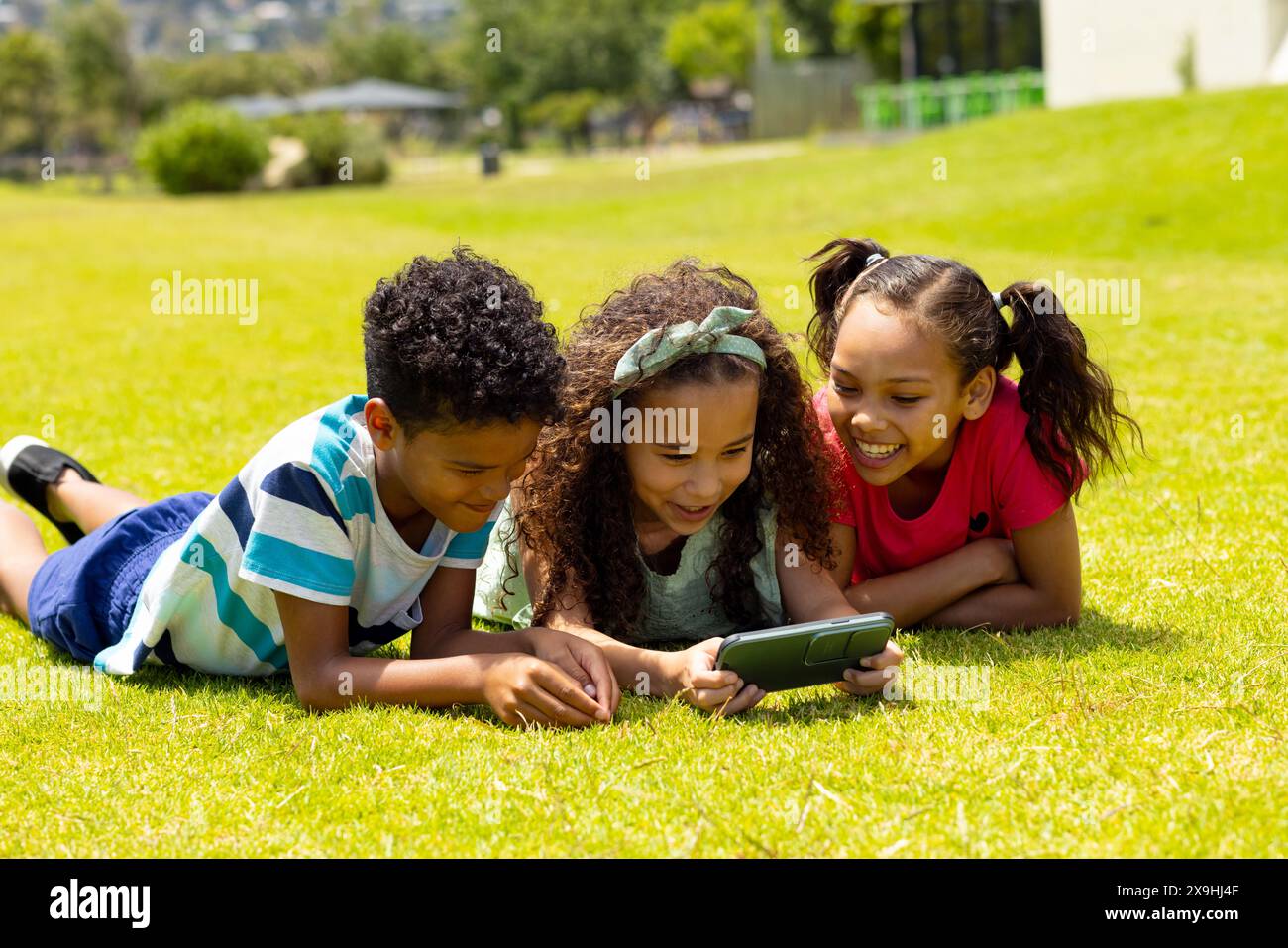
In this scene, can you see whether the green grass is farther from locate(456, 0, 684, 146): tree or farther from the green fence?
locate(456, 0, 684, 146): tree

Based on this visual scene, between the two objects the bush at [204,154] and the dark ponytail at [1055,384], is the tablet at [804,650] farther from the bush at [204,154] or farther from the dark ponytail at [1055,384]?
the bush at [204,154]

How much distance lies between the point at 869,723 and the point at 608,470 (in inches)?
48.5

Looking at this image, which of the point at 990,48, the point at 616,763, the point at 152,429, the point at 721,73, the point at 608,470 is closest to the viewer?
the point at 616,763

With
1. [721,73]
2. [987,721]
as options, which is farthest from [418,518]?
[721,73]

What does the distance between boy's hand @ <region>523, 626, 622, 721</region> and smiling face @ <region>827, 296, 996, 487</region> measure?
47.3 inches

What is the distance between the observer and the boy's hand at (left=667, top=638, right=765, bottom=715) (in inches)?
162

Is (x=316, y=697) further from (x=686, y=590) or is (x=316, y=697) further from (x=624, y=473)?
(x=686, y=590)

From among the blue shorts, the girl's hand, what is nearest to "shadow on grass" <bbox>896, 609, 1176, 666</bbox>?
the girl's hand

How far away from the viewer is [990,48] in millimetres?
40312

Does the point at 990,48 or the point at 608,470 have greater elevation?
the point at 990,48

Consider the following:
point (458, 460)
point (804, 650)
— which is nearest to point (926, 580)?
point (804, 650)

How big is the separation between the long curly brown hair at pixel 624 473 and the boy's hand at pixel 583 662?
41cm
